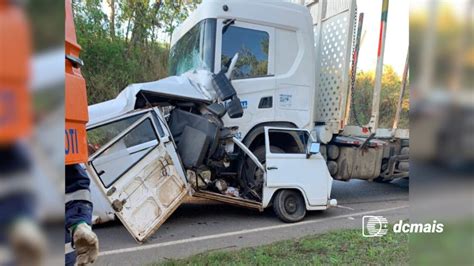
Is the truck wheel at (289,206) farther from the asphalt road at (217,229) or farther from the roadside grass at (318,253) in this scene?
the roadside grass at (318,253)

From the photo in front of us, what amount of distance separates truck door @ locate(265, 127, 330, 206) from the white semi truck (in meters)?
0.14

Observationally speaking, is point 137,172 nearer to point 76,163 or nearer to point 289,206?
point 289,206

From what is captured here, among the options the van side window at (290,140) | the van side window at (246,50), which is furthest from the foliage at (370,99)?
the van side window at (246,50)

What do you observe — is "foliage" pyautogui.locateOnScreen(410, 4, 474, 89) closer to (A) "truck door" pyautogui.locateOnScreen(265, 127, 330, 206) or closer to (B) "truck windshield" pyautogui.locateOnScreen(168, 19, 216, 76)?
(A) "truck door" pyautogui.locateOnScreen(265, 127, 330, 206)

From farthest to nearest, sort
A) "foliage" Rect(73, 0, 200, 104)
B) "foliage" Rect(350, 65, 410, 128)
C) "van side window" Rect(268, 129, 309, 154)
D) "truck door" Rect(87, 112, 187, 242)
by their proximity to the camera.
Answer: "foliage" Rect(73, 0, 200, 104) → "foliage" Rect(350, 65, 410, 128) → "van side window" Rect(268, 129, 309, 154) → "truck door" Rect(87, 112, 187, 242)

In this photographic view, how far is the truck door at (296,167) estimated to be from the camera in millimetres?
4691

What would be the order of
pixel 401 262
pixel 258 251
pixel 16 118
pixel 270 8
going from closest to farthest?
pixel 16 118 → pixel 401 262 → pixel 258 251 → pixel 270 8

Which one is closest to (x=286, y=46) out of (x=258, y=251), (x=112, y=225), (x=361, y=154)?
(x=361, y=154)

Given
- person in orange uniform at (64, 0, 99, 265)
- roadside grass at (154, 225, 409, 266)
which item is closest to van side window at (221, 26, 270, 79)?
roadside grass at (154, 225, 409, 266)

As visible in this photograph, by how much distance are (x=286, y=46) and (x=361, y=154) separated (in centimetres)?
208

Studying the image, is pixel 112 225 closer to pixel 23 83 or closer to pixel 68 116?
pixel 68 116

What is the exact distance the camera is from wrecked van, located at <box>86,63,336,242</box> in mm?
3949

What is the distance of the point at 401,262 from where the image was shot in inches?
120

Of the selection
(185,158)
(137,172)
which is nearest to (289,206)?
(185,158)
